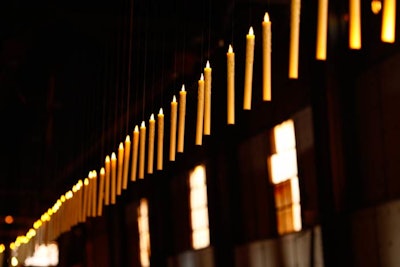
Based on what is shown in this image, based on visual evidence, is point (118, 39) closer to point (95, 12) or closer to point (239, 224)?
point (95, 12)

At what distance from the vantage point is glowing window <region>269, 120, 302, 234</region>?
11000mm

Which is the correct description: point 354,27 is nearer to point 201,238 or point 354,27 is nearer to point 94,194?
point 94,194

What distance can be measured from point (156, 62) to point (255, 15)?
4.12m

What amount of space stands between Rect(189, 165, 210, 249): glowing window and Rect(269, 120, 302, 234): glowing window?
2.93 meters

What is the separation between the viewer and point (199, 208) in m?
15.0

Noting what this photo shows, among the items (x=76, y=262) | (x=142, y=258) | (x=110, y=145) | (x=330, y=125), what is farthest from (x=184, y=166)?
(x=76, y=262)

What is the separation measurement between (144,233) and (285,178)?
8079mm

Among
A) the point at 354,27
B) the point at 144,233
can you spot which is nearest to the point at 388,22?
the point at 354,27

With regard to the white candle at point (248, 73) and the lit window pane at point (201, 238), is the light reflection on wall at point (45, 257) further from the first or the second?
the white candle at point (248, 73)

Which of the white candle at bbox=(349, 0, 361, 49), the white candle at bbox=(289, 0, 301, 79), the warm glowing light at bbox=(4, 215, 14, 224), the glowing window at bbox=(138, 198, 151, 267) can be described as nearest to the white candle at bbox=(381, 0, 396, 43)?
the white candle at bbox=(349, 0, 361, 49)

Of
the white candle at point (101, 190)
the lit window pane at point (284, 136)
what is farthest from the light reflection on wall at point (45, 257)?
the lit window pane at point (284, 136)

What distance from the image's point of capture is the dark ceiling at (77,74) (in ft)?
43.7

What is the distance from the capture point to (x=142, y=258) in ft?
61.3

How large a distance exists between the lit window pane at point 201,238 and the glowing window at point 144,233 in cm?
315
